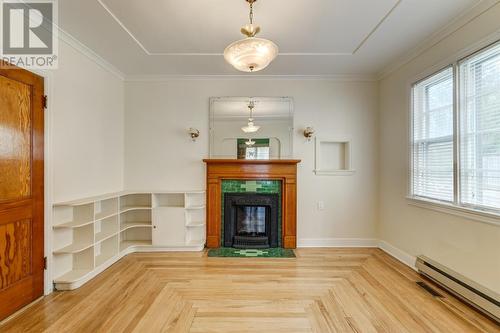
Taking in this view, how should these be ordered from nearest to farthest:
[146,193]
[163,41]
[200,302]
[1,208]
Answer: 1. [1,208]
2. [200,302]
3. [163,41]
4. [146,193]

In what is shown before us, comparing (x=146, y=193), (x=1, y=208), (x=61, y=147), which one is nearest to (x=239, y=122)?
(x=146, y=193)

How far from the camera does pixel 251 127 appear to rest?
3.88m

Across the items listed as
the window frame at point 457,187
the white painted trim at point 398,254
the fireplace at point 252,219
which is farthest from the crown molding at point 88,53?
the white painted trim at point 398,254

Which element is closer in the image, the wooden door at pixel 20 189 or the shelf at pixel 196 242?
the wooden door at pixel 20 189

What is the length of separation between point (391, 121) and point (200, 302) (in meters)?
3.48

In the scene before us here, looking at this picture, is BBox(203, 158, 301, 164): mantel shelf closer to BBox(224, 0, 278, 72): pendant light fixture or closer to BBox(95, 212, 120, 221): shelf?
BBox(95, 212, 120, 221): shelf

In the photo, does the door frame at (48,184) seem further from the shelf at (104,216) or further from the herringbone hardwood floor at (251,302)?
the shelf at (104,216)

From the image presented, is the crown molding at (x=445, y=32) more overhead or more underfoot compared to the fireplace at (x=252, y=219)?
more overhead

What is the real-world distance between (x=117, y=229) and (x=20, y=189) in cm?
140

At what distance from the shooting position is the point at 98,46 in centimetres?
298

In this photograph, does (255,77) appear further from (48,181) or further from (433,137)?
(48,181)

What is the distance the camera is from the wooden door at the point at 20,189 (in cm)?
206

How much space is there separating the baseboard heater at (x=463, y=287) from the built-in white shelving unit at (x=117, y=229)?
2.89m

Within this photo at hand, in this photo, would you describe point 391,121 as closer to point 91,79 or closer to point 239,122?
point 239,122
